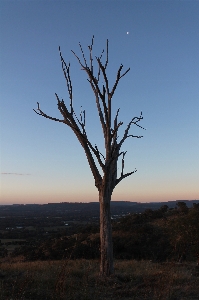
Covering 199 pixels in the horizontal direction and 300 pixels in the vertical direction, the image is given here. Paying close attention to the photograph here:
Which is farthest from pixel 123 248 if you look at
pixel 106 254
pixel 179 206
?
pixel 106 254

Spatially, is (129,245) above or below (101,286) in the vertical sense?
below

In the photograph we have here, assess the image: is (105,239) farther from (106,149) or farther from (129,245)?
Answer: (129,245)

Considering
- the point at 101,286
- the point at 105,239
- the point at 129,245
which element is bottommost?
the point at 129,245

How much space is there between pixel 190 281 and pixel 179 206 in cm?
2402

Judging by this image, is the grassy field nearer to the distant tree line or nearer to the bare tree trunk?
the bare tree trunk

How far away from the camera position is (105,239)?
898 cm

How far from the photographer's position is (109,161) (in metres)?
9.23

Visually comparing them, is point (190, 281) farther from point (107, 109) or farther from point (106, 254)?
point (107, 109)

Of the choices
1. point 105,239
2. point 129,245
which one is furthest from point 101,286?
point 129,245

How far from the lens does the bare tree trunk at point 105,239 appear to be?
29.0 ft

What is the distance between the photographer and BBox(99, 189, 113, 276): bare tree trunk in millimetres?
8836

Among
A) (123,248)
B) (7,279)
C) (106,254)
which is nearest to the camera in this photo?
(7,279)

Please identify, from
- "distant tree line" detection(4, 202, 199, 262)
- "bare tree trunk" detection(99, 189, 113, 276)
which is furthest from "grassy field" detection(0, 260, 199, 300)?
"distant tree line" detection(4, 202, 199, 262)

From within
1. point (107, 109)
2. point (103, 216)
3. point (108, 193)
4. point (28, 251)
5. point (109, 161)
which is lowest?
point (28, 251)
